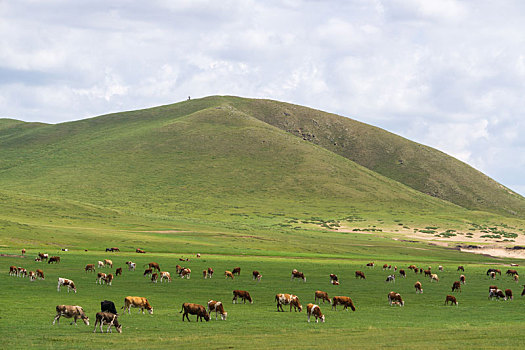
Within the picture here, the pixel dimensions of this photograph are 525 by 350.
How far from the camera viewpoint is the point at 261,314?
3784 cm

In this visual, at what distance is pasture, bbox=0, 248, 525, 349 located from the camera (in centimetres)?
2738

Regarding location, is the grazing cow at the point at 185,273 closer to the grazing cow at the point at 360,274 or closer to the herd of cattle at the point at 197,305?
the herd of cattle at the point at 197,305

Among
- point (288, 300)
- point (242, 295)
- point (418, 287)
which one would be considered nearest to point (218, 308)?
point (288, 300)

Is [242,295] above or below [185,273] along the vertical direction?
above

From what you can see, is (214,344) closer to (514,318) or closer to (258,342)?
(258,342)

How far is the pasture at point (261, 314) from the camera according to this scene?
27375 mm

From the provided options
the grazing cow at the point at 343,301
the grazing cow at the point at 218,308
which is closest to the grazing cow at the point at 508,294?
the grazing cow at the point at 343,301

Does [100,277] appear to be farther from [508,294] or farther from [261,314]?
[508,294]

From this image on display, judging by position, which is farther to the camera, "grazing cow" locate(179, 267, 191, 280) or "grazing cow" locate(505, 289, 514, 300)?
"grazing cow" locate(179, 267, 191, 280)

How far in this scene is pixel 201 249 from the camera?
95.6m

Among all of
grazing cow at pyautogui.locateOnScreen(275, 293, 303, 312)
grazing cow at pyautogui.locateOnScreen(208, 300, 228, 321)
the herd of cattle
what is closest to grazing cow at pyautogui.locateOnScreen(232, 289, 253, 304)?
the herd of cattle

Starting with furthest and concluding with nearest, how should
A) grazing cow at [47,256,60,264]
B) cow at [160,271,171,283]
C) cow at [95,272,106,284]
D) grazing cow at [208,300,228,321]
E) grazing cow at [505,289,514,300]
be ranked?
grazing cow at [47,256,60,264], cow at [160,271,171,283], cow at [95,272,106,284], grazing cow at [505,289,514,300], grazing cow at [208,300,228,321]

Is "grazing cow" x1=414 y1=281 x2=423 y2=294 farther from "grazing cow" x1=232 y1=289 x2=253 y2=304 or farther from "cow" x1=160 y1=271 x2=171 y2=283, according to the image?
"cow" x1=160 y1=271 x2=171 y2=283

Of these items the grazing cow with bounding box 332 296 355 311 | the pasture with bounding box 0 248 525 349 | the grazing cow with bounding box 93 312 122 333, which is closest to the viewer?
the pasture with bounding box 0 248 525 349
